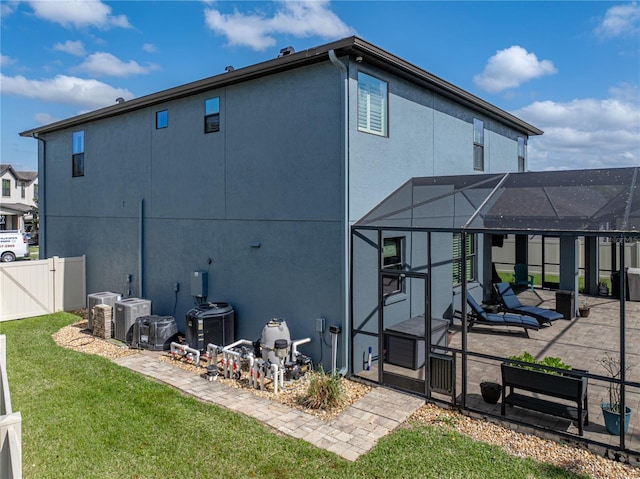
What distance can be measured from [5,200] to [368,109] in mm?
49037

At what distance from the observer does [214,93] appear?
9664 millimetres

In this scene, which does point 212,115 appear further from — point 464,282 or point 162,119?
point 464,282

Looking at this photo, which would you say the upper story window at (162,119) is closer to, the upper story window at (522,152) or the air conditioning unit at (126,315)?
the air conditioning unit at (126,315)

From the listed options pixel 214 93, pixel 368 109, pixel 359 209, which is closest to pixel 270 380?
pixel 359 209

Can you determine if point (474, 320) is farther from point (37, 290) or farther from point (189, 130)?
point (37, 290)

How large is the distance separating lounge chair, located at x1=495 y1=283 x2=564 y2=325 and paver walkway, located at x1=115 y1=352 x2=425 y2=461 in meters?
5.70

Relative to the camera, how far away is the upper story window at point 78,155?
46.0 feet

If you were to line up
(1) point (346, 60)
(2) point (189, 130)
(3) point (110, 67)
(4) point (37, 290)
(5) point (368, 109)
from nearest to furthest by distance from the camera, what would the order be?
(1) point (346, 60) → (5) point (368, 109) → (2) point (189, 130) → (4) point (37, 290) → (3) point (110, 67)

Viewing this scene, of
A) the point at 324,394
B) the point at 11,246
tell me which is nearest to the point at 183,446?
the point at 324,394

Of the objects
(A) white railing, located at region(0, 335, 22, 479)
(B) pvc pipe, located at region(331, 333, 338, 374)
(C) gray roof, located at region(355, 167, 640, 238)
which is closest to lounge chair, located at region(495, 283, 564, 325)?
(C) gray roof, located at region(355, 167, 640, 238)

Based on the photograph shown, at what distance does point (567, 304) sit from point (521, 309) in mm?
1804

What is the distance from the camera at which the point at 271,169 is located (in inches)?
339

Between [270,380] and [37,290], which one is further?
[37,290]

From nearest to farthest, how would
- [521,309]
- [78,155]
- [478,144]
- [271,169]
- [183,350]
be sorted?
[271,169], [183,350], [521,309], [478,144], [78,155]
